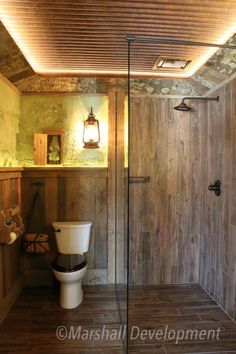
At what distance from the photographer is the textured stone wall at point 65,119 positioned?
3.04 meters

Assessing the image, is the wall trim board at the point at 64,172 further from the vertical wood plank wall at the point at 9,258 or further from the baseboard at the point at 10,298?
the baseboard at the point at 10,298

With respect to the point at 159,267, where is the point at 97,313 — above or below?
below

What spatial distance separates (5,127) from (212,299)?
8.61 feet

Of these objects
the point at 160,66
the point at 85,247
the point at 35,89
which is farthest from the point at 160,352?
the point at 35,89

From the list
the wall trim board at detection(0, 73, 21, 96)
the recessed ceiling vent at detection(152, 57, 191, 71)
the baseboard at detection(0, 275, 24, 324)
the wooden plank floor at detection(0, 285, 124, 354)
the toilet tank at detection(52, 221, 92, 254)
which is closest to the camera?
the wooden plank floor at detection(0, 285, 124, 354)

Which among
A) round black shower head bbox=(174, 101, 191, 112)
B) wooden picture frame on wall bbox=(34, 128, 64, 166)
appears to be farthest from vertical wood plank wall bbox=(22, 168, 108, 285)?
round black shower head bbox=(174, 101, 191, 112)

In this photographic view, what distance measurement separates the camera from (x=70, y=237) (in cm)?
279

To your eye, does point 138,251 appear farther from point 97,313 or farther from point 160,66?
point 160,66

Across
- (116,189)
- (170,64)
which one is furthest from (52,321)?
(170,64)

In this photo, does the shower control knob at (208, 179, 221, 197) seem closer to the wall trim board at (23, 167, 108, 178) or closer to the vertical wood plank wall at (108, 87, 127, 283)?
the vertical wood plank wall at (108, 87, 127, 283)

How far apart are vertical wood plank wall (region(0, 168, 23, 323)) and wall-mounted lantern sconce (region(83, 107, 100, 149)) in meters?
0.77

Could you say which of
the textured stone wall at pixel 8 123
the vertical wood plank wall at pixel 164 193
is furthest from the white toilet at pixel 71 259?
the textured stone wall at pixel 8 123

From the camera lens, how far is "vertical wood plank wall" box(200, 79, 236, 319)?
Answer: 95.9 inches

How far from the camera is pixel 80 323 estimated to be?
234cm
